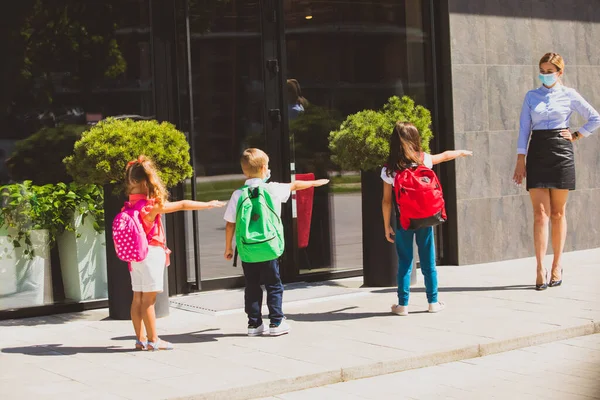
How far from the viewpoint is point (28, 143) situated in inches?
364

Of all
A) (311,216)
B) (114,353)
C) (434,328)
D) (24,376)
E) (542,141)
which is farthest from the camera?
(311,216)

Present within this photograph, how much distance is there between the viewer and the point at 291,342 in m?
7.85

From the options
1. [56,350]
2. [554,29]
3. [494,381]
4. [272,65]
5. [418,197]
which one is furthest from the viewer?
[554,29]

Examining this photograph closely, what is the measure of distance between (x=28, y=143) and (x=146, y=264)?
223cm

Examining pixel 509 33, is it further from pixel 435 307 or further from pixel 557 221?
pixel 435 307

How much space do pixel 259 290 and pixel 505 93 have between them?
507cm

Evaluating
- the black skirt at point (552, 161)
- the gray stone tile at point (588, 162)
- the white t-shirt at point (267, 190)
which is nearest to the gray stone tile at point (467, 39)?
the gray stone tile at point (588, 162)

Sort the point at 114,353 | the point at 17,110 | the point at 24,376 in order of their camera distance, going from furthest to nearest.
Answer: the point at 17,110 < the point at 114,353 < the point at 24,376

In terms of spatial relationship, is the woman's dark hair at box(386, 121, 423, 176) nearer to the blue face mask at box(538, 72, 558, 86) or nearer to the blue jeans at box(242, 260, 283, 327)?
the blue jeans at box(242, 260, 283, 327)

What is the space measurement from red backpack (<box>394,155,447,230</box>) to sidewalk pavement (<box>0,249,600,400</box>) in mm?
798

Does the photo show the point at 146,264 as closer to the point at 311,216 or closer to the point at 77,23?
the point at 77,23

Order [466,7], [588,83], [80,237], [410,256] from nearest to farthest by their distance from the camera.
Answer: [410,256]
[80,237]
[466,7]
[588,83]

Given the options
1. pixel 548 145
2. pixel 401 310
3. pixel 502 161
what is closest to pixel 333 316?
pixel 401 310

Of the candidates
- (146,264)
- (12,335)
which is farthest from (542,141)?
(12,335)
